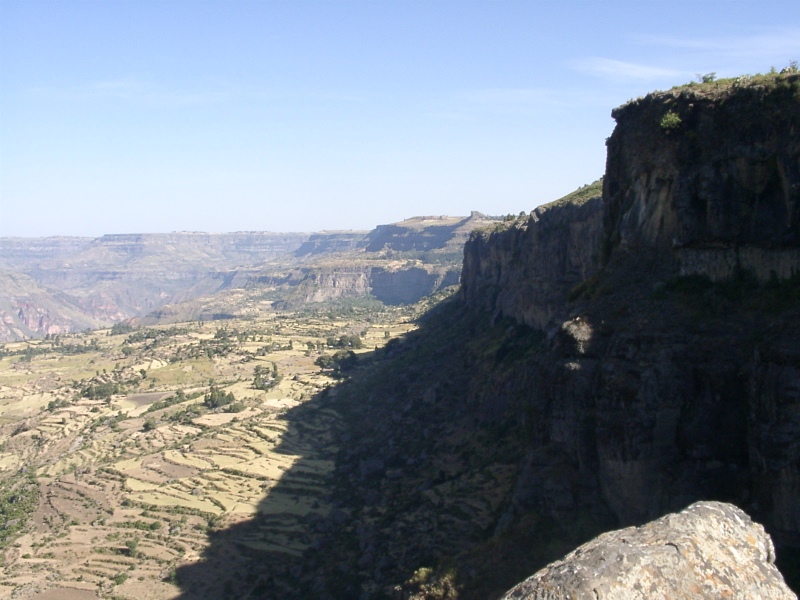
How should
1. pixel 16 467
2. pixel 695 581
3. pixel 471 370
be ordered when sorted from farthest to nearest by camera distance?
pixel 16 467 → pixel 471 370 → pixel 695 581

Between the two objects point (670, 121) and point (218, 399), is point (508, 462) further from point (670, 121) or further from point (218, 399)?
point (218, 399)

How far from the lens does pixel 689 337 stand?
842 inches

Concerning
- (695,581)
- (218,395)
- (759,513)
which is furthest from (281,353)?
(695,581)

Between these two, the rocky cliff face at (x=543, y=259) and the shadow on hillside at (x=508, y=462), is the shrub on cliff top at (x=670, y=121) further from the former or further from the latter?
the rocky cliff face at (x=543, y=259)

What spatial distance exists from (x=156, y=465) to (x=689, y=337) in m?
48.9

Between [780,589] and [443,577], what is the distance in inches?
654

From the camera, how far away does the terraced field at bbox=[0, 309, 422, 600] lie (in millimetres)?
41562

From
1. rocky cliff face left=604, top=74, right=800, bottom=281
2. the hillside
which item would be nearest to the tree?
the hillside

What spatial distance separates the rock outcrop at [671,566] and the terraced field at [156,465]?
105 feet

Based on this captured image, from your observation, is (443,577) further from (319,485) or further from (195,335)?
(195,335)

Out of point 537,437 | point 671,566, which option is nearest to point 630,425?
point 537,437

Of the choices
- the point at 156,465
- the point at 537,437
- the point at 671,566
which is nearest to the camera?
the point at 671,566

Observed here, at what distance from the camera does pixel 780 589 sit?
33.6 ft

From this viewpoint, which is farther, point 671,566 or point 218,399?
point 218,399
